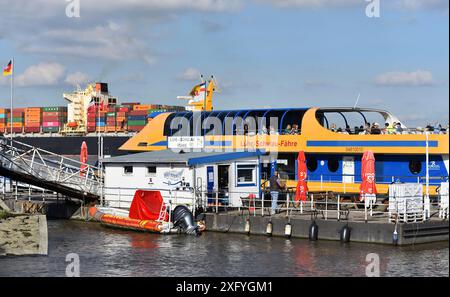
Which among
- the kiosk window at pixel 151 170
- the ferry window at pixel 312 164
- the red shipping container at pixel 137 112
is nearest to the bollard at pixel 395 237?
the ferry window at pixel 312 164

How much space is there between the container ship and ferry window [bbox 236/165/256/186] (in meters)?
66.5

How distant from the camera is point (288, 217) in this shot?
29.0 meters

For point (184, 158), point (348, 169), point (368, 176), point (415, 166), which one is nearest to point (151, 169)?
point (184, 158)

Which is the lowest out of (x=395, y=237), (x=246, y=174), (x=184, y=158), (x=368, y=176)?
(x=395, y=237)

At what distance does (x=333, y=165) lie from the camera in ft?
118

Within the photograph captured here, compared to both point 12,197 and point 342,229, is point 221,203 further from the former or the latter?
point 12,197

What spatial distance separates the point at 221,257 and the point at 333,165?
13.4 m

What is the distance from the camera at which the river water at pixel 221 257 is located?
21.5 metres

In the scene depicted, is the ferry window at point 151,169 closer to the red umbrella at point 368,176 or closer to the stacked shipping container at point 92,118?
the red umbrella at point 368,176

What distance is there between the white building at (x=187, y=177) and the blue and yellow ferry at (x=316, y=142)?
3946 mm

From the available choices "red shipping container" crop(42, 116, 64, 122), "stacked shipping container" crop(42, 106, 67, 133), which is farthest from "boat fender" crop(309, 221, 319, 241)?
"red shipping container" crop(42, 116, 64, 122)

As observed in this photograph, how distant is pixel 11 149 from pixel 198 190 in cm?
1005

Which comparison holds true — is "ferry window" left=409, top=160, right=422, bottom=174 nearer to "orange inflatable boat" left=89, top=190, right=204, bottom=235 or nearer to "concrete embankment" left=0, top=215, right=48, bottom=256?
"orange inflatable boat" left=89, top=190, right=204, bottom=235

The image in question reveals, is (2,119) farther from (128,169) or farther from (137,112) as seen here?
(128,169)
